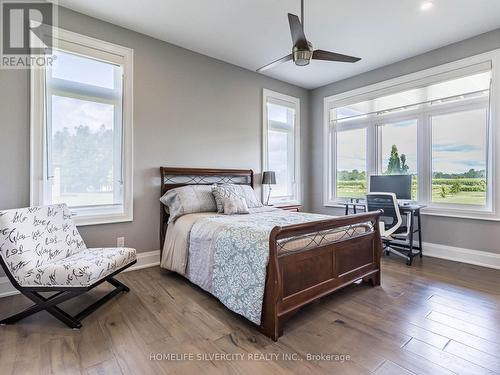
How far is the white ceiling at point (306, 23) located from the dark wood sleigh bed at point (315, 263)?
2248 mm

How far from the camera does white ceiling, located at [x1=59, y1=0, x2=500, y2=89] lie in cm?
280

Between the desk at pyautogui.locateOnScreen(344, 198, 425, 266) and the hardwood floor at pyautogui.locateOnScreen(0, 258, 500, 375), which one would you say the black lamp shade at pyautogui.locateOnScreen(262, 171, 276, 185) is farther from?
the hardwood floor at pyautogui.locateOnScreen(0, 258, 500, 375)

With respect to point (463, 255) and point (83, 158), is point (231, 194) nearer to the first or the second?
point (83, 158)

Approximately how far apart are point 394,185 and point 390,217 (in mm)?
645

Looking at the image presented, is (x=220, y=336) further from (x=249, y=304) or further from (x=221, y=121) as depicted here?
(x=221, y=121)

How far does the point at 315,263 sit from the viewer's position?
87.2 inches

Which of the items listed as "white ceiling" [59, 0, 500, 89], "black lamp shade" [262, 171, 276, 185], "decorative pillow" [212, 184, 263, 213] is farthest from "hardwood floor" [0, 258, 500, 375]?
"white ceiling" [59, 0, 500, 89]

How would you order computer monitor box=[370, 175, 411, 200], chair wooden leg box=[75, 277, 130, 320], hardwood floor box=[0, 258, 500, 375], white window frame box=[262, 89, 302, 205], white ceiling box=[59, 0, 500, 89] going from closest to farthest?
hardwood floor box=[0, 258, 500, 375] → chair wooden leg box=[75, 277, 130, 320] → white ceiling box=[59, 0, 500, 89] → computer monitor box=[370, 175, 411, 200] → white window frame box=[262, 89, 302, 205]

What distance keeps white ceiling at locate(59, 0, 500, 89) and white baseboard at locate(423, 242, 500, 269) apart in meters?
2.83

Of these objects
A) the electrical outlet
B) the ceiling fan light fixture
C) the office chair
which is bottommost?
the electrical outlet

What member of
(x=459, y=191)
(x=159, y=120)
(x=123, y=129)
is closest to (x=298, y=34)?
(x=159, y=120)

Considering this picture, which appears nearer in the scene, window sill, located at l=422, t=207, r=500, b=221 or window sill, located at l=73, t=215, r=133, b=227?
window sill, located at l=73, t=215, r=133, b=227

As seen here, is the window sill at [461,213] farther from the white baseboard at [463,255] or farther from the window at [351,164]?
the window at [351,164]

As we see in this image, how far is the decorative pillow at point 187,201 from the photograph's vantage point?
10.4ft
